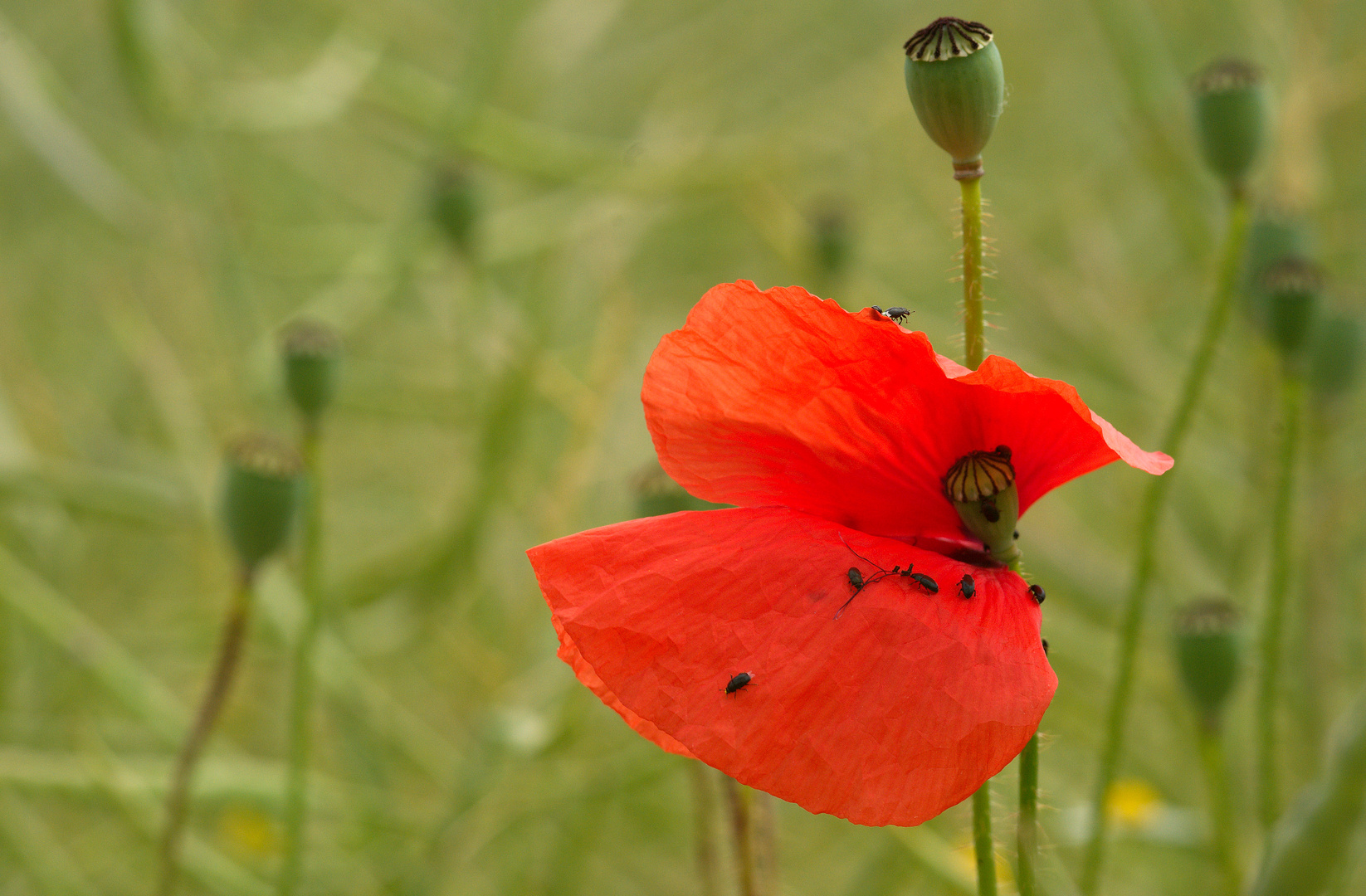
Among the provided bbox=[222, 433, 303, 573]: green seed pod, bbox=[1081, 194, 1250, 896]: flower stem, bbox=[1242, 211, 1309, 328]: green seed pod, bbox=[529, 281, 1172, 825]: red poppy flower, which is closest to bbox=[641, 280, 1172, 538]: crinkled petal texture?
bbox=[529, 281, 1172, 825]: red poppy flower

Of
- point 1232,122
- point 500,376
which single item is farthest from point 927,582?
point 500,376

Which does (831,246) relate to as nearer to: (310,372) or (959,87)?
(310,372)

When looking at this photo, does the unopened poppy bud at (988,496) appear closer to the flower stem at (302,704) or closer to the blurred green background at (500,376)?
the blurred green background at (500,376)

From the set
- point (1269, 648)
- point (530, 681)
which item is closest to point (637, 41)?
point (530, 681)

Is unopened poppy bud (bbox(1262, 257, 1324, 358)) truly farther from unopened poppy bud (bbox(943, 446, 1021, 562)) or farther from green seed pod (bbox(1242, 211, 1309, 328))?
unopened poppy bud (bbox(943, 446, 1021, 562))

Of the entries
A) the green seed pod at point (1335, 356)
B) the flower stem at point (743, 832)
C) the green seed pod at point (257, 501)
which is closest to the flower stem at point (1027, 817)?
the flower stem at point (743, 832)
